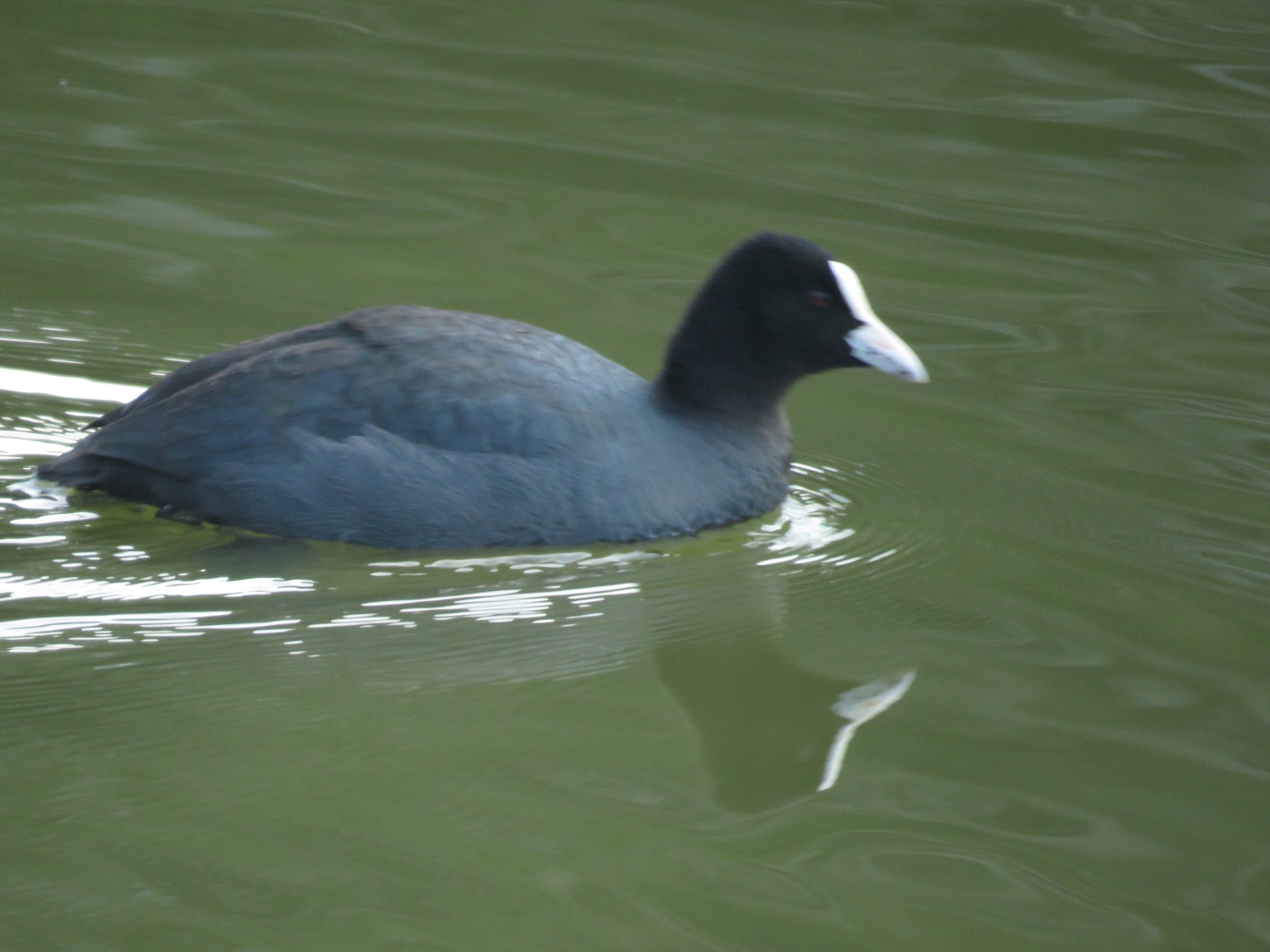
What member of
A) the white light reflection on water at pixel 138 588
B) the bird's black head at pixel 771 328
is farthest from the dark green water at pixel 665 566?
the bird's black head at pixel 771 328

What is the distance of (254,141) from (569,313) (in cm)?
243

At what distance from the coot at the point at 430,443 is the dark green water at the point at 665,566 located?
4.3 inches

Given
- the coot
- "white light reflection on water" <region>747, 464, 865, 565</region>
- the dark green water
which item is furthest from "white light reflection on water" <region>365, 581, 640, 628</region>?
"white light reflection on water" <region>747, 464, 865, 565</region>

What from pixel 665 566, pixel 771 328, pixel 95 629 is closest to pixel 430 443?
pixel 665 566

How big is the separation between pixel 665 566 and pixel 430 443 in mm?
652

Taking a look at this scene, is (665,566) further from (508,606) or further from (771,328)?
(771,328)

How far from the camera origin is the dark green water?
9.35 feet

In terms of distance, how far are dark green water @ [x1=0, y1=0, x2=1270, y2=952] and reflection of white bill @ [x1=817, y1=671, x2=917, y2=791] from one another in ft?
0.11

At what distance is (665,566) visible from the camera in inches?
166

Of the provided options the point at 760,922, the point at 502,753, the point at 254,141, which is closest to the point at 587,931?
the point at 760,922

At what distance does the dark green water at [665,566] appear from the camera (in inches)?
112

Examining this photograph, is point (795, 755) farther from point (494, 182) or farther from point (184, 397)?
point (494, 182)

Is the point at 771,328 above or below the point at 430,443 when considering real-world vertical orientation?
above

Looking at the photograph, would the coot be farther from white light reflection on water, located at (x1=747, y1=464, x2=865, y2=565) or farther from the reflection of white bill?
the reflection of white bill
